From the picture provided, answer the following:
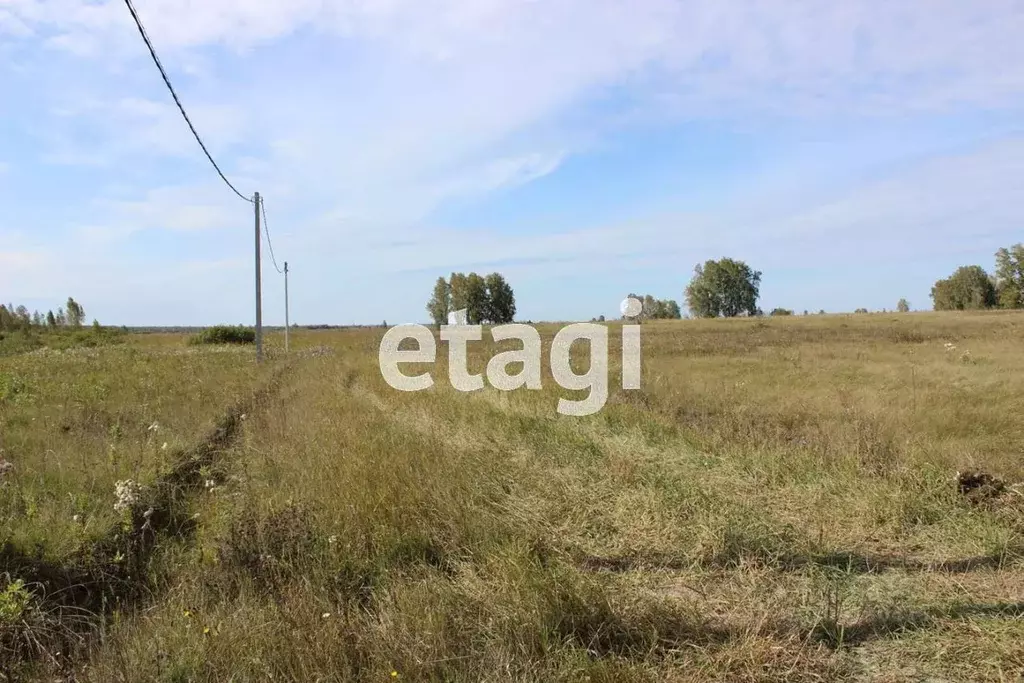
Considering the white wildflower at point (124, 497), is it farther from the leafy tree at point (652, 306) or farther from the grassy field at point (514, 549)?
the leafy tree at point (652, 306)

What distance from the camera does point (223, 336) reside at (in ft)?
148

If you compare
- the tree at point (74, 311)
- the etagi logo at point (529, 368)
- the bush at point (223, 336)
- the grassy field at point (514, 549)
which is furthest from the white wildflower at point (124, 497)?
the tree at point (74, 311)

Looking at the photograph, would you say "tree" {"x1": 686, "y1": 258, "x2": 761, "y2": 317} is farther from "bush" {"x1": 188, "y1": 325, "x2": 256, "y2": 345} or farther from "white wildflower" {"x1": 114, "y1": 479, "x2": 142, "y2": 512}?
"white wildflower" {"x1": 114, "y1": 479, "x2": 142, "y2": 512}

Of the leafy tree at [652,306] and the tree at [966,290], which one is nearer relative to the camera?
the tree at [966,290]

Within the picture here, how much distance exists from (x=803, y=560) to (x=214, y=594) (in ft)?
12.1

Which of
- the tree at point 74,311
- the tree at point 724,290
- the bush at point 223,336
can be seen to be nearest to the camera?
the bush at point 223,336

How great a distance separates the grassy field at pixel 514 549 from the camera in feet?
9.45

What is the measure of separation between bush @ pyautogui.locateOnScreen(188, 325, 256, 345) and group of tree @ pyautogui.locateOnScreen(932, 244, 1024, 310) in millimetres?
77363

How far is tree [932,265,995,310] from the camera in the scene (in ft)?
237

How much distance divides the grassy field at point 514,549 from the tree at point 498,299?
248ft

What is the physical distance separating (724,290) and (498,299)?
32.7m

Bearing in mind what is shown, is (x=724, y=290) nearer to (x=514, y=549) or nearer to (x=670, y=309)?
(x=670, y=309)

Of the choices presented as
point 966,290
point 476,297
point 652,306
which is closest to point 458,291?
point 476,297

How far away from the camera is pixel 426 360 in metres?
17.7
